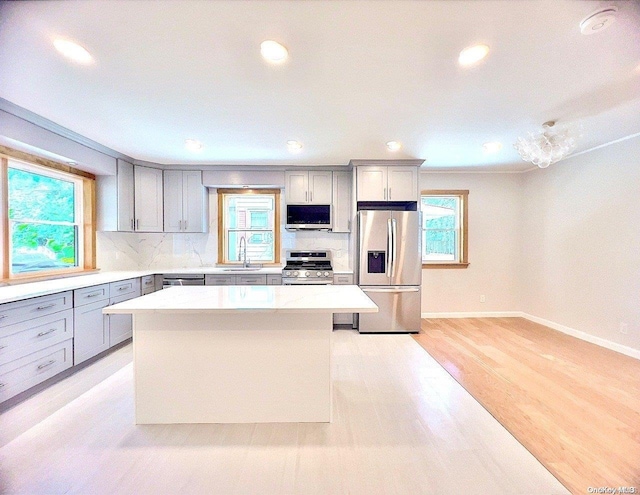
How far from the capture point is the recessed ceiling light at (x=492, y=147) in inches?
129

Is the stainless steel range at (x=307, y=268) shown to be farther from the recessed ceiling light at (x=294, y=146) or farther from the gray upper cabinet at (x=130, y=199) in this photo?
the gray upper cabinet at (x=130, y=199)

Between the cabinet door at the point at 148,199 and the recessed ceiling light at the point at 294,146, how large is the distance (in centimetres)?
208

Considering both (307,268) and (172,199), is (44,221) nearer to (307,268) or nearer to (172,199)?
(172,199)

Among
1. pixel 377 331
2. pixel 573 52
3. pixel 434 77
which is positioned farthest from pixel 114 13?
pixel 377 331

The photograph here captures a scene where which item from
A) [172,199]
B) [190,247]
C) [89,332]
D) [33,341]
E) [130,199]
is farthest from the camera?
[190,247]

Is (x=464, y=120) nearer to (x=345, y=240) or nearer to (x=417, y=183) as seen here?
(x=417, y=183)

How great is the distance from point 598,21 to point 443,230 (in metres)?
3.51

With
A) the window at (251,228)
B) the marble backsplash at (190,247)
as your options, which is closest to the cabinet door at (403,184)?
the marble backsplash at (190,247)

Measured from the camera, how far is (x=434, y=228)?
4746mm

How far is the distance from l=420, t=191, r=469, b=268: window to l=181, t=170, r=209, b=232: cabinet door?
348 centimetres

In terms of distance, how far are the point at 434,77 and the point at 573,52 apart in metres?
0.75

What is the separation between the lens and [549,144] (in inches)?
97.0

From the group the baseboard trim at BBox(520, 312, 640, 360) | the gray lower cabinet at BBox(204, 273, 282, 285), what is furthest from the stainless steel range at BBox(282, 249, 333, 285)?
the baseboard trim at BBox(520, 312, 640, 360)

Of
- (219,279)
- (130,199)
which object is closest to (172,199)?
(130,199)
